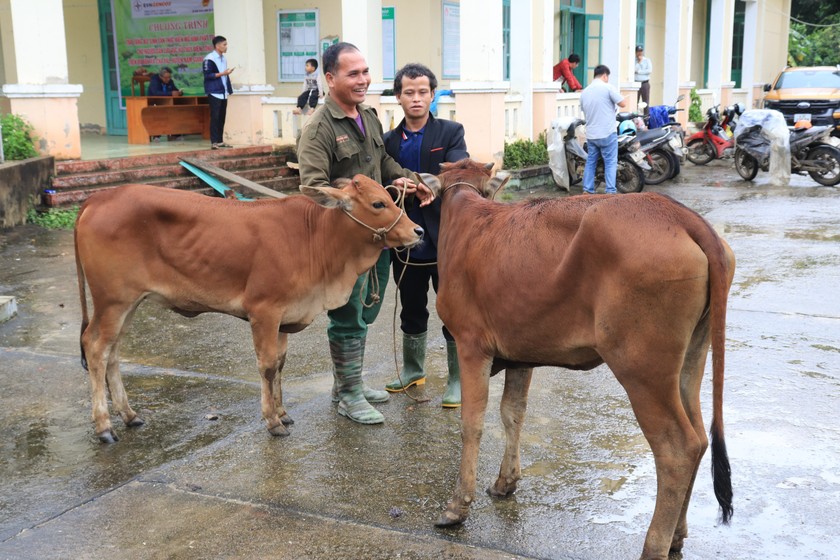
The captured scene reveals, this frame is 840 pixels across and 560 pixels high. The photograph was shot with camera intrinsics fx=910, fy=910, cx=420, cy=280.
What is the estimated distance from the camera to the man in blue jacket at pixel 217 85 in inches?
547

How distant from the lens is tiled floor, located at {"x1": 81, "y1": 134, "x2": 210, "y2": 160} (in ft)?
44.7

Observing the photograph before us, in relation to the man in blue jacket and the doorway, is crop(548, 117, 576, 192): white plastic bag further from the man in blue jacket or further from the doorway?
the doorway

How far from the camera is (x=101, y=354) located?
193 inches

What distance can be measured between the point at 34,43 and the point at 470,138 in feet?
20.5

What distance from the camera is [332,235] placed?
488 centimetres

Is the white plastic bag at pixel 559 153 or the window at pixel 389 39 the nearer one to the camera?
the white plastic bag at pixel 559 153

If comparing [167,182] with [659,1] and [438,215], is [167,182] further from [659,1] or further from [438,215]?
[659,1]

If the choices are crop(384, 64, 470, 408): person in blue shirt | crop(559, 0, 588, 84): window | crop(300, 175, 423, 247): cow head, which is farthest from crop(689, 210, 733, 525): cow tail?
crop(559, 0, 588, 84): window

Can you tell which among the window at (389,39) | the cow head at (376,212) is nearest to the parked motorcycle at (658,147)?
the window at (389,39)

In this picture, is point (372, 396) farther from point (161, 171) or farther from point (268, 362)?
point (161, 171)

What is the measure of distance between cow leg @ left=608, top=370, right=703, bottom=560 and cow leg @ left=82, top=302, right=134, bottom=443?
283 cm

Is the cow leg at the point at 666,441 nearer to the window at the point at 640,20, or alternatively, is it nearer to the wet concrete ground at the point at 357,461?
the wet concrete ground at the point at 357,461

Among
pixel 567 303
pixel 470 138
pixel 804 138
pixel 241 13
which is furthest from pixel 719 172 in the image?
pixel 567 303

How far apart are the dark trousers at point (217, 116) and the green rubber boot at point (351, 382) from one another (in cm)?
977
